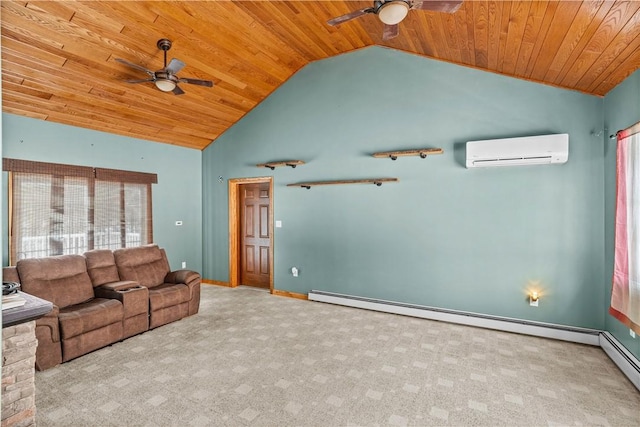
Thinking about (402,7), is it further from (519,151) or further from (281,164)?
(281,164)

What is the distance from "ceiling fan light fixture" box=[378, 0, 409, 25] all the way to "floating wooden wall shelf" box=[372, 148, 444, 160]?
2101 mm

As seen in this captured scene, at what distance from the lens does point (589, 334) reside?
381cm

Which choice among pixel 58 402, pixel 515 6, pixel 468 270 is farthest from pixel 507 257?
pixel 58 402

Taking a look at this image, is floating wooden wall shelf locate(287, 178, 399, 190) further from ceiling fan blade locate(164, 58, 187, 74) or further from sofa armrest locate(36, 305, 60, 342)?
sofa armrest locate(36, 305, 60, 342)

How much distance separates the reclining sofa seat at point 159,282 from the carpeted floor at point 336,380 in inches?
8.9

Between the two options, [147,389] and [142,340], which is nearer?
[147,389]

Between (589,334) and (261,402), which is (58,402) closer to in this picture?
(261,402)

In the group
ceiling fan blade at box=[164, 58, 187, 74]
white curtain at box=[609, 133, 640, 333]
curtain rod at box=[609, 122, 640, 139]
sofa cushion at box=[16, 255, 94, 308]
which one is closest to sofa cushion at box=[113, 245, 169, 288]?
sofa cushion at box=[16, 255, 94, 308]

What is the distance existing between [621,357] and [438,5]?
351cm

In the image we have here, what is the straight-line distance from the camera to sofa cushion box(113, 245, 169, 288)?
15.2ft

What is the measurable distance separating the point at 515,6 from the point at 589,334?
11.1ft

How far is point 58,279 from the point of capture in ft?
12.7

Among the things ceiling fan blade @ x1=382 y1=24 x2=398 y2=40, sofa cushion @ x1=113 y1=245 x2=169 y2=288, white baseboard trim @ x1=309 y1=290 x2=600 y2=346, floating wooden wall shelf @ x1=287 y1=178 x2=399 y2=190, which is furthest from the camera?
floating wooden wall shelf @ x1=287 y1=178 x2=399 y2=190

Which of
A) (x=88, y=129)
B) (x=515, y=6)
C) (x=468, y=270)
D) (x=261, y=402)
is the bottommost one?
(x=261, y=402)
